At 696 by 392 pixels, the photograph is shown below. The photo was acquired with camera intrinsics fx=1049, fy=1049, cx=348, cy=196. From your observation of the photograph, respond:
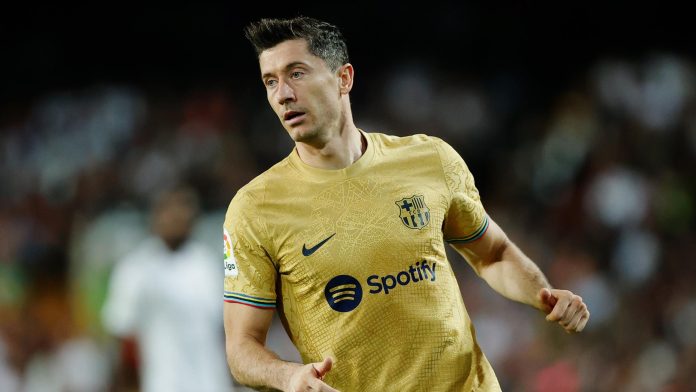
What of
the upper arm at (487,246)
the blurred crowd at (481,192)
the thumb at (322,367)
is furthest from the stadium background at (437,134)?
the thumb at (322,367)

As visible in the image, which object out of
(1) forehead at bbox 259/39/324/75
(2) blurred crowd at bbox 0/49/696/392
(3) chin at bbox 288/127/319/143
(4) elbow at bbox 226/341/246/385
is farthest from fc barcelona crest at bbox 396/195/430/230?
(2) blurred crowd at bbox 0/49/696/392

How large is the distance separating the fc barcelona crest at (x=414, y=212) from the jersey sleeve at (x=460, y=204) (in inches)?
6.5

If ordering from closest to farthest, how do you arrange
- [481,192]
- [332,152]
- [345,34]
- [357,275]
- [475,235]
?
[357,275], [332,152], [475,235], [481,192], [345,34]

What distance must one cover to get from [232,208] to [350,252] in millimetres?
475

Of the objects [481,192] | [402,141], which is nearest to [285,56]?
[402,141]

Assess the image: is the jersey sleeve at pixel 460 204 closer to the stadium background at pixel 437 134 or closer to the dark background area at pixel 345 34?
the stadium background at pixel 437 134

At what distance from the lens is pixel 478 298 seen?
31.7 feet

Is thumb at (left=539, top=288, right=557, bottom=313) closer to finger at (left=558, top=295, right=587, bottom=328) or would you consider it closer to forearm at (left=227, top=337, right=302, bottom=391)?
finger at (left=558, top=295, right=587, bottom=328)

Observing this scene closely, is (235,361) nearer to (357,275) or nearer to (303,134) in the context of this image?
(357,275)

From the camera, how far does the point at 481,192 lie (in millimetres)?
11711

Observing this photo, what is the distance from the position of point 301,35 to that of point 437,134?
8154mm

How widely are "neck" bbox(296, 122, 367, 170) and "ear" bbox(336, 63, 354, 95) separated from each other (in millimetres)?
160

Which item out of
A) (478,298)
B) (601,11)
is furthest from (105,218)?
(601,11)

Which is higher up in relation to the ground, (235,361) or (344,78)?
(344,78)
